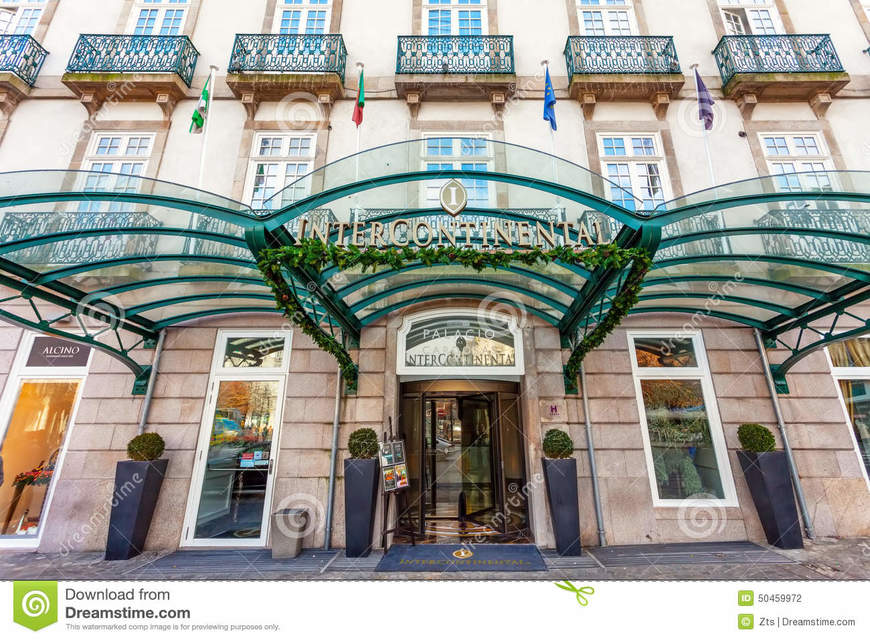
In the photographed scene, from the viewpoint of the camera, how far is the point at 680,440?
6.84 m

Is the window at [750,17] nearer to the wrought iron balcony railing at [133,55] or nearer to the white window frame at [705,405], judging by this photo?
the white window frame at [705,405]

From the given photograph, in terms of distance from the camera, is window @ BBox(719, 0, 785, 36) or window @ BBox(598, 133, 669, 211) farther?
window @ BBox(719, 0, 785, 36)

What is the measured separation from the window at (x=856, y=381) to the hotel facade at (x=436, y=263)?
0.19 ft

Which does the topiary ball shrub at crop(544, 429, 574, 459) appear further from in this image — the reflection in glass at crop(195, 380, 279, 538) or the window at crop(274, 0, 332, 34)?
the window at crop(274, 0, 332, 34)

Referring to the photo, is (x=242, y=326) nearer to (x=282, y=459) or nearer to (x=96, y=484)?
(x=282, y=459)

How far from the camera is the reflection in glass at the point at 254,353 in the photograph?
23.5 feet

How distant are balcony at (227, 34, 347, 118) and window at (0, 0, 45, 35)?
5.97 meters

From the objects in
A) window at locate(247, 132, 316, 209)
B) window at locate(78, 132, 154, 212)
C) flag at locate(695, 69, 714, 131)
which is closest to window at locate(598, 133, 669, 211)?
flag at locate(695, 69, 714, 131)

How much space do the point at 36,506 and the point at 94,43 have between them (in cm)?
1014

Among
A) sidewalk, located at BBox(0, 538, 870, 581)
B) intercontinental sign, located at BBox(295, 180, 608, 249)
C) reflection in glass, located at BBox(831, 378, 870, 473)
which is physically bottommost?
sidewalk, located at BBox(0, 538, 870, 581)

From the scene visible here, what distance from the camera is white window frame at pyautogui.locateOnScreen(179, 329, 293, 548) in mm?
6363

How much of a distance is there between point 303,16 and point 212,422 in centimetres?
1008

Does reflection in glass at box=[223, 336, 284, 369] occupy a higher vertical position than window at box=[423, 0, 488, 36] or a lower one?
lower
